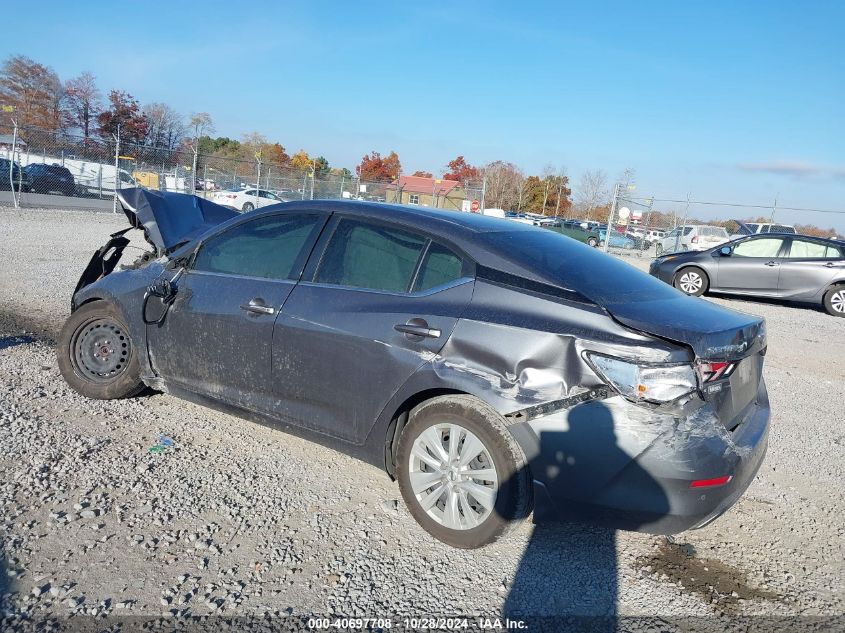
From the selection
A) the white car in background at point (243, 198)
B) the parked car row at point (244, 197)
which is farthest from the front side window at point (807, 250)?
the white car in background at point (243, 198)

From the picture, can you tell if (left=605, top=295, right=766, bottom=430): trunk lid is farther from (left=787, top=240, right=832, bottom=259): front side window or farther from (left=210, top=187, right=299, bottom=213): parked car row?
(left=210, top=187, right=299, bottom=213): parked car row

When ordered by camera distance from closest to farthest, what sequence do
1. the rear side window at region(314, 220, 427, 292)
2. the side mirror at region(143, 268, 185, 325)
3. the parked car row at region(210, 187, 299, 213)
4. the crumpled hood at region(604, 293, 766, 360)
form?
the crumpled hood at region(604, 293, 766, 360) → the rear side window at region(314, 220, 427, 292) → the side mirror at region(143, 268, 185, 325) → the parked car row at region(210, 187, 299, 213)

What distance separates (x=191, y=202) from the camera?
5.46m

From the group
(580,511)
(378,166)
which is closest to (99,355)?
(580,511)

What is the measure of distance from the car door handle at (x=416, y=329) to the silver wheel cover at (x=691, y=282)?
1170 cm

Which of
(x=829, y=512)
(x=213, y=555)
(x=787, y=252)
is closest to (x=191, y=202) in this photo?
(x=213, y=555)

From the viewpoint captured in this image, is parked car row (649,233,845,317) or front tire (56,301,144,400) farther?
parked car row (649,233,845,317)

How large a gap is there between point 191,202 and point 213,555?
3456mm

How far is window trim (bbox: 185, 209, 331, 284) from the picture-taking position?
3758mm

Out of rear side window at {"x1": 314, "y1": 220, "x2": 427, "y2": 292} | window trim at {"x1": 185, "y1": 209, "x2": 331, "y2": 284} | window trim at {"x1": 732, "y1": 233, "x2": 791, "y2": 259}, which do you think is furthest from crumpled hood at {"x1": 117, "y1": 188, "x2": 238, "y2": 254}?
window trim at {"x1": 732, "y1": 233, "x2": 791, "y2": 259}

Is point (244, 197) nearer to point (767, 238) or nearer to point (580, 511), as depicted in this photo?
point (767, 238)

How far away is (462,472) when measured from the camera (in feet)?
9.93

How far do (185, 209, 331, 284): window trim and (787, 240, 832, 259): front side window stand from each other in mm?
11994

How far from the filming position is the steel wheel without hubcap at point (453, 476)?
117 inches
